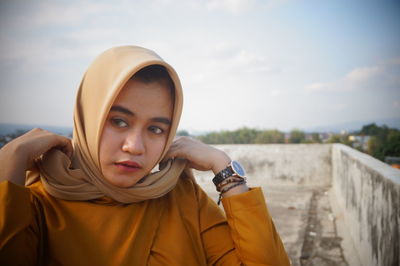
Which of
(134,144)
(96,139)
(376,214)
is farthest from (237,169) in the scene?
(376,214)

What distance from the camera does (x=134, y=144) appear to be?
3.53 feet

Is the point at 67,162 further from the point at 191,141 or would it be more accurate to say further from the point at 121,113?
the point at 191,141

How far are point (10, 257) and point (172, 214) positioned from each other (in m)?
0.66

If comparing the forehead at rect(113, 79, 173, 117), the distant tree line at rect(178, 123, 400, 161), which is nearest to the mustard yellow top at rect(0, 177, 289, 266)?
the forehead at rect(113, 79, 173, 117)

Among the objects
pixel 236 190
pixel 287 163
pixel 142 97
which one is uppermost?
pixel 142 97

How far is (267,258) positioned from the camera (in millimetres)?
1188

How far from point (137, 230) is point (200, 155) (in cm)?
50

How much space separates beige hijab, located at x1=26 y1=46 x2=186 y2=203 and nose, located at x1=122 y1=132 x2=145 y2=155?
12 centimetres

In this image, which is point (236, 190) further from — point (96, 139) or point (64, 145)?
point (64, 145)

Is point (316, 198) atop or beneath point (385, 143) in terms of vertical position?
beneath

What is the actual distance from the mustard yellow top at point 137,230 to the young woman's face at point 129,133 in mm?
194

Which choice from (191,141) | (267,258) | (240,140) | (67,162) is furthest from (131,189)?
(240,140)

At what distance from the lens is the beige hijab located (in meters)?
1.09

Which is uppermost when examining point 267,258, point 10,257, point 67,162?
point 67,162
